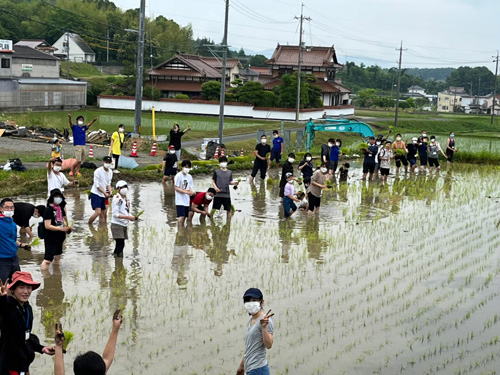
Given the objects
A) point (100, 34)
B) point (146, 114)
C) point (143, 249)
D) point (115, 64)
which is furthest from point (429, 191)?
point (100, 34)

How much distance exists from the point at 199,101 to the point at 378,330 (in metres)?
45.3

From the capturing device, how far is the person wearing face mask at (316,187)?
17.0 m

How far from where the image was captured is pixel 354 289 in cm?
1157

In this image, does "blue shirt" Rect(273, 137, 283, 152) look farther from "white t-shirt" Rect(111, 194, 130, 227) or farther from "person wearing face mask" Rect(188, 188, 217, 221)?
"white t-shirt" Rect(111, 194, 130, 227)

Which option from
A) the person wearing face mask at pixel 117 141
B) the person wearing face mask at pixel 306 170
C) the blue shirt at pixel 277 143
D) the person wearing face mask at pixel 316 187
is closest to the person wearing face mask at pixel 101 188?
the person wearing face mask at pixel 316 187

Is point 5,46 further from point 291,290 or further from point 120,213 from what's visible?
point 291,290

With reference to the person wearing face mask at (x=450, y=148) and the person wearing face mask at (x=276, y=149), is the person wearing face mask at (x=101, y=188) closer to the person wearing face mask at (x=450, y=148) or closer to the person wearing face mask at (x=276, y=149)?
the person wearing face mask at (x=276, y=149)

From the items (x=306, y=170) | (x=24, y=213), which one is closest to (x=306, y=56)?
(x=306, y=170)

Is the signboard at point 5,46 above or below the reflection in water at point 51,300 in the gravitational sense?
above

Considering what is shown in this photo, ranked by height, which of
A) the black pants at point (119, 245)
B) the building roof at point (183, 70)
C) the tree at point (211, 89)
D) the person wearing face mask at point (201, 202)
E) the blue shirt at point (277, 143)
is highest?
the building roof at point (183, 70)

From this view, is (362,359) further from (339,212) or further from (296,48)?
(296,48)

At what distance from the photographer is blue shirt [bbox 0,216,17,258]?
29.2ft

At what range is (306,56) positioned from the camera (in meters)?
68.4

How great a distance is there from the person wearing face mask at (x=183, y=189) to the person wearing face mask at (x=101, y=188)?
136 centimetres
